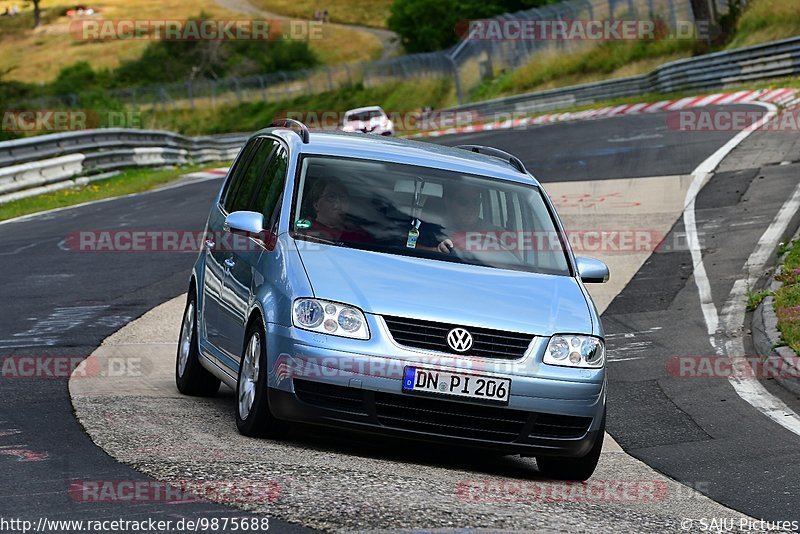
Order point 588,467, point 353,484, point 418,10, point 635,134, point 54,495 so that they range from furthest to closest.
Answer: point 418,10 < point 635,134 < point 588,467 < point 353,484 < point 54,495

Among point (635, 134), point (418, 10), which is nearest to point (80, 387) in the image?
point (635, 134)

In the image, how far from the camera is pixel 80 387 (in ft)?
29.8

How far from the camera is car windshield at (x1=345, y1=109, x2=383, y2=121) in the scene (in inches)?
1797

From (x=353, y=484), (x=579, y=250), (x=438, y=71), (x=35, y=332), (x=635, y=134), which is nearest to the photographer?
(x=353, y=484)

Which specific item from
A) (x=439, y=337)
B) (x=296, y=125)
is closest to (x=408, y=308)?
(x=439, y=337)

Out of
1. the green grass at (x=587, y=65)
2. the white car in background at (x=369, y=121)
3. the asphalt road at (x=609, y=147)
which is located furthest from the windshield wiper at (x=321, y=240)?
the green grass at (x=587, y=65)

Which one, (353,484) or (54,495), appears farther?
(353,484)

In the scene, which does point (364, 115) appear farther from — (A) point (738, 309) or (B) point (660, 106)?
(A) point (738, 309)

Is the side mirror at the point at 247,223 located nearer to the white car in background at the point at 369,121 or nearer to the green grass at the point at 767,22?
the white car in background at the point at 369,121

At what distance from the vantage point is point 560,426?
7449 millimetres

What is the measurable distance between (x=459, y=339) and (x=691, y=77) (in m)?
34.0

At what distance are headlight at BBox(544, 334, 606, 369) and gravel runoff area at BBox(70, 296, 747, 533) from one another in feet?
2.17

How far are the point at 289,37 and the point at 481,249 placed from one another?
4269 inches

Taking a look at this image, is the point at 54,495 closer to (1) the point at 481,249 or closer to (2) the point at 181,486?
(2) the point at 181,486
